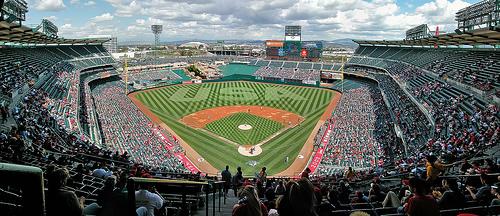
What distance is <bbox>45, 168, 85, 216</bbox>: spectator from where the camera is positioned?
343 cm

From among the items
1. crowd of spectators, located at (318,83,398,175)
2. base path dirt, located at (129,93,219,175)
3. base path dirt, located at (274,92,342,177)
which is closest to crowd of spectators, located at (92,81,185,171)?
base path dirt, located at (129,93,219,175)

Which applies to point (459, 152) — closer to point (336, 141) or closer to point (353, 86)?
point (336, 141)

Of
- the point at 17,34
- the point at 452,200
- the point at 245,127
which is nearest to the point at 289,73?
the point at 245,127

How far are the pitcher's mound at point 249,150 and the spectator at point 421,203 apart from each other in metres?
26.7

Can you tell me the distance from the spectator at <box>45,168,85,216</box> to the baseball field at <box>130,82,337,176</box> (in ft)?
78.7

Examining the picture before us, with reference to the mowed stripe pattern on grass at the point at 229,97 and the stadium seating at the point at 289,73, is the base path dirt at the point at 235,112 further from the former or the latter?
the stadium seating at the point at 289,73

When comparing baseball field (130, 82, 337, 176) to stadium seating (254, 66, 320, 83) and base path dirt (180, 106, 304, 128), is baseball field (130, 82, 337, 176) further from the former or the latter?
stadium seating (254, 66, 320, 83)

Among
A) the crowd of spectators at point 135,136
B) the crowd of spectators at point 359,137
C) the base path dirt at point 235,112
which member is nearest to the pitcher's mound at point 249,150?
the crowd of spectators at point 135,136

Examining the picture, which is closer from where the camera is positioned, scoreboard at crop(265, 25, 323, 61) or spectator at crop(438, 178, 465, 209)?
spectator at crop(438, 178, 465, 209)

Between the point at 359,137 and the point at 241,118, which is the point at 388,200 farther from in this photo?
the point at 241,118

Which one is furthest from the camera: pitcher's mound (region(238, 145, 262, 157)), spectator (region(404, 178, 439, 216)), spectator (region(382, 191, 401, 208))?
pitcher's mound (region(238, 145, 262, 157))

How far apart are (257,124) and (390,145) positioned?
17.2 metres

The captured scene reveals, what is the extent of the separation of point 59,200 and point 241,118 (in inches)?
1635

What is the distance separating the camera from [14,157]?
859cm
